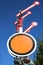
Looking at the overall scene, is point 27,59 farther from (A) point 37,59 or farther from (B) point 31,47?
(A) point 37,59

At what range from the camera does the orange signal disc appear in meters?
2.64

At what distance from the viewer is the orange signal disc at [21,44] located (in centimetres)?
264

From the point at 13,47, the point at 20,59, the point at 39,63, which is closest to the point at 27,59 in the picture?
the point at 20,59

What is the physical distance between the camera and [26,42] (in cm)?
266

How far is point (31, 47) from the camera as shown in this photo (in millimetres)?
2666

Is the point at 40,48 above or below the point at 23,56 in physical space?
above

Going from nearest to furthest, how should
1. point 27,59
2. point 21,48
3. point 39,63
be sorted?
point 21,48, point 27,59, point 39,63

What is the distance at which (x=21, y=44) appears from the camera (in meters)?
2.66

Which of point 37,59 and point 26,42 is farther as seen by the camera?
point 37,59

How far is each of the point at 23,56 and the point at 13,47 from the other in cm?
13

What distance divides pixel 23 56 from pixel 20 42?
0.46 feet

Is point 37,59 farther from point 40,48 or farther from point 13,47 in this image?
point 13,47

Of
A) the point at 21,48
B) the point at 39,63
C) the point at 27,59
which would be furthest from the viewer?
the point at 39,63

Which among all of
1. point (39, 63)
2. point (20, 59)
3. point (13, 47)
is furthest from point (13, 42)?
point (39, 63)
